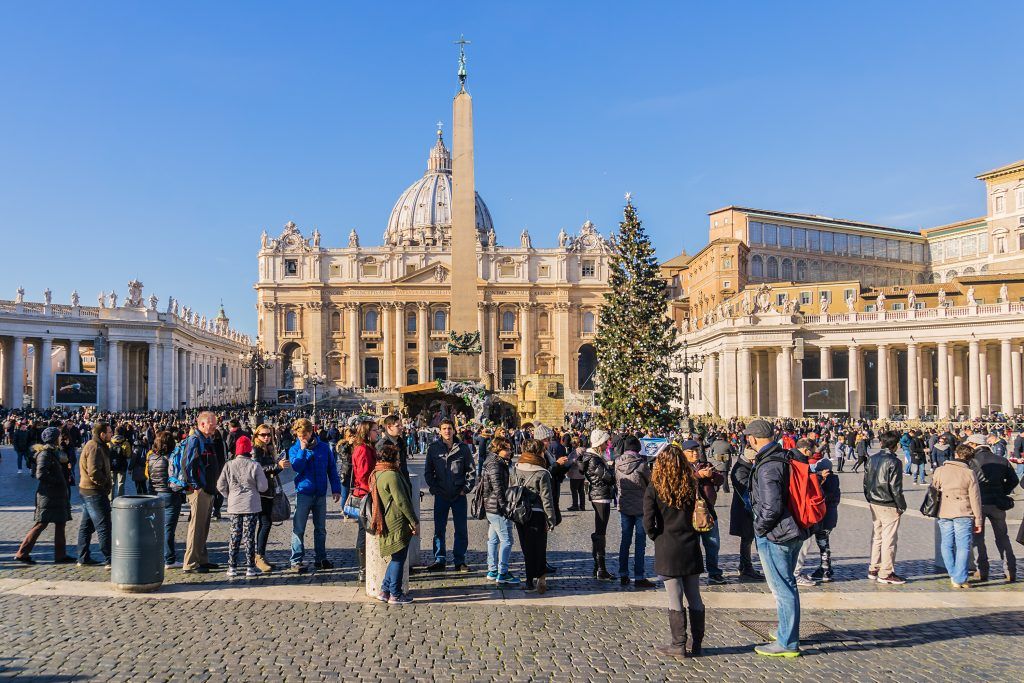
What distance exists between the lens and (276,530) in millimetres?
11695

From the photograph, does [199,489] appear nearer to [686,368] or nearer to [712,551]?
[712,551]

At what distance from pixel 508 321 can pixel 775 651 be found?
86.7m

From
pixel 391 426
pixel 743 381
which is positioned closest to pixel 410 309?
pixel 743 381

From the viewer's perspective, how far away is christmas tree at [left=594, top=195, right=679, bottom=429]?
93.1 ft

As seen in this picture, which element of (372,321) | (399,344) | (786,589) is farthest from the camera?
(372,321)

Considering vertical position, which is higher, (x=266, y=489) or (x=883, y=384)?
(x=883, y=384)

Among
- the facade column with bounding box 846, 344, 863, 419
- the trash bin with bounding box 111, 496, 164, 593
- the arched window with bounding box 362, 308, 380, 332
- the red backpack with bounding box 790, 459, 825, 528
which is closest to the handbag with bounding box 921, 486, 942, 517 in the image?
the red backpack with bounding box 790, 459, 825, 528

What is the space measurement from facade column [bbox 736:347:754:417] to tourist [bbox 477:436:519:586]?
1621 inches

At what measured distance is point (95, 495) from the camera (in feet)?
29.4

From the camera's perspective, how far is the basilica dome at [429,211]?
381 feet

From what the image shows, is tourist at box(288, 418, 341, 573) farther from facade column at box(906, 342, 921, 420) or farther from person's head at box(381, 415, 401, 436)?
facade column at box(906, 342, 921, 420)

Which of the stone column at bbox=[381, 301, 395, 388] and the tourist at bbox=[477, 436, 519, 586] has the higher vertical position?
the stone column at bbox=[381, 301, 395, 388]

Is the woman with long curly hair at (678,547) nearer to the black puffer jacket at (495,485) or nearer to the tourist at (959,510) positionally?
the black puffer jacket at (495,485)

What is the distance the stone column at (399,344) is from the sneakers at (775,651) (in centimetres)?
8380
